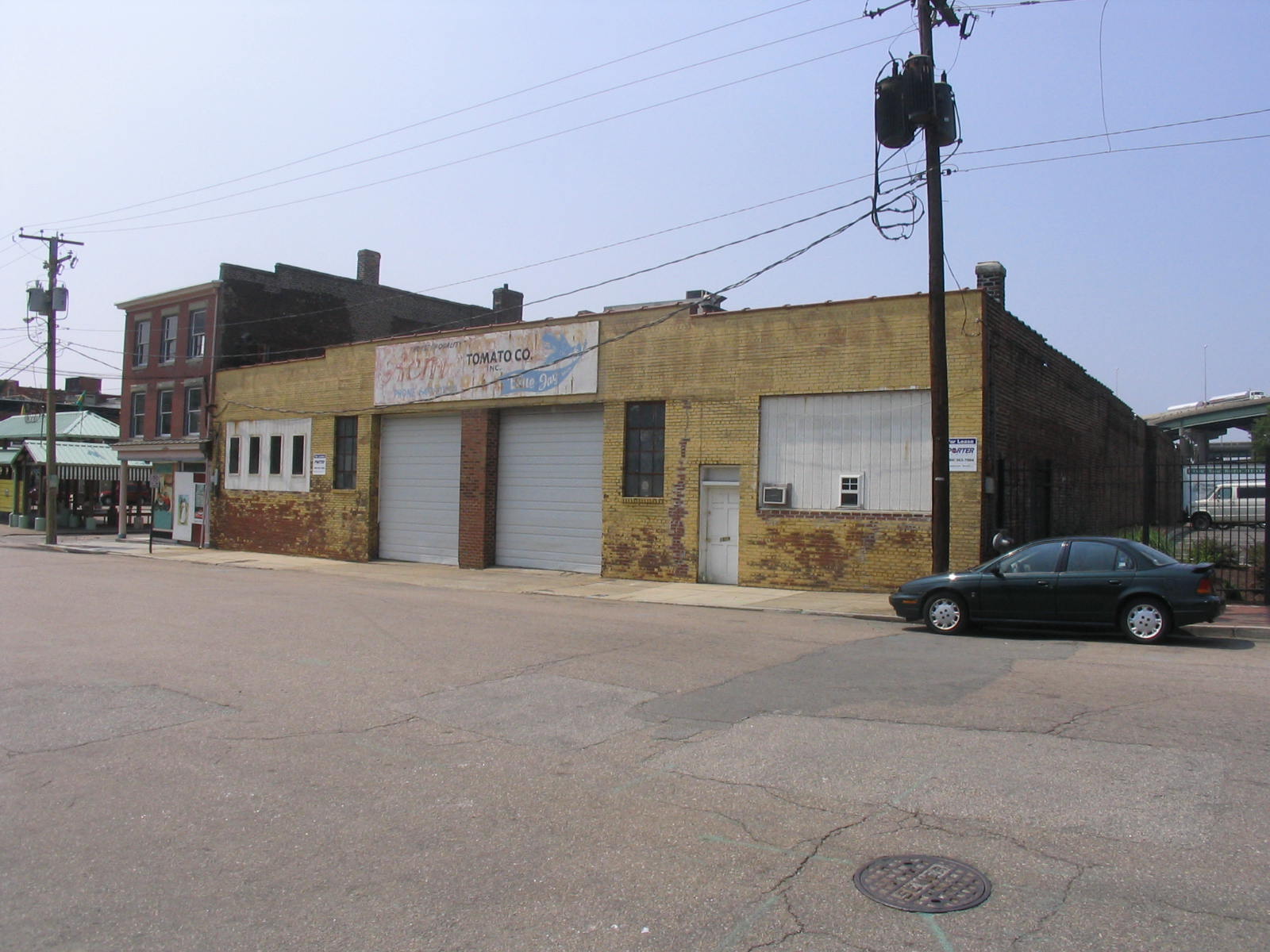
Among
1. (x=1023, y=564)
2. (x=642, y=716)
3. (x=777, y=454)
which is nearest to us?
(x=642, y=716)

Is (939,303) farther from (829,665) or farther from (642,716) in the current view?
(642,716)

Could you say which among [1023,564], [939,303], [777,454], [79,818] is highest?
[939,303]

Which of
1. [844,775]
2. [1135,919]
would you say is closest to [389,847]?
[844,775]

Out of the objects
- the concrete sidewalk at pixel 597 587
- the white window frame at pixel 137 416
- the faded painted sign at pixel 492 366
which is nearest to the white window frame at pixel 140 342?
the white window frame at pixel 137 416

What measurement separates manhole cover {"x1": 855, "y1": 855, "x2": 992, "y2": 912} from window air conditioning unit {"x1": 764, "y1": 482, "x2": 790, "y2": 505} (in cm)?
1407

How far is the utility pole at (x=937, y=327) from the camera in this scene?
1507cm

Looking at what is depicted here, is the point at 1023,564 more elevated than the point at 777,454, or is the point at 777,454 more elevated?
the point at 777,454

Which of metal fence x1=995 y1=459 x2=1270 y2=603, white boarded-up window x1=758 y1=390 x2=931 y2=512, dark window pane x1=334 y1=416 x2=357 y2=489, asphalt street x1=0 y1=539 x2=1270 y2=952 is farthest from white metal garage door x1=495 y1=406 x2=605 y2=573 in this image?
asphalt street x1=0 y1=539 x2=1270 y2=952

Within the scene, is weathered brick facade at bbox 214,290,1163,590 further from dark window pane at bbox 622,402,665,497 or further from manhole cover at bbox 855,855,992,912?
manhole cover at bbox 855,855,992,912

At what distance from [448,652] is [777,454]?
969cm

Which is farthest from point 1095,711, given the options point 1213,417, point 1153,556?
point 1213,417

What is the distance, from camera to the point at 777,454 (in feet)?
62.6

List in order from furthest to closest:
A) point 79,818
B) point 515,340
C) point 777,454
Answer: point 515,340, point 777,454, point 79,818

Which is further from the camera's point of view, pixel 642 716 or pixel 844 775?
pixel 642 716
